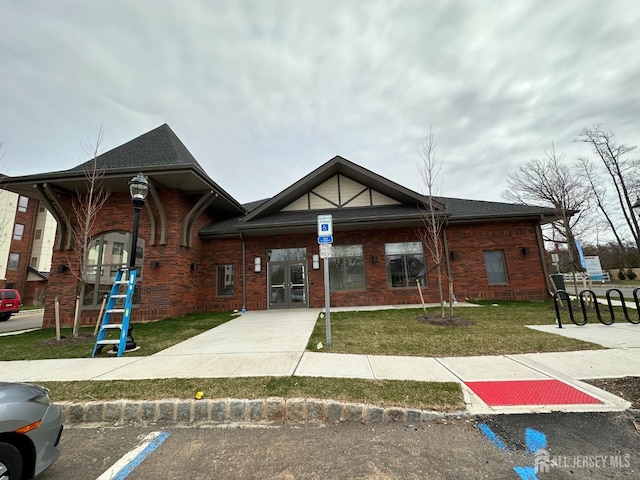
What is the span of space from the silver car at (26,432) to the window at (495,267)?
14095mm

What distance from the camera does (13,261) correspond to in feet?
90.8

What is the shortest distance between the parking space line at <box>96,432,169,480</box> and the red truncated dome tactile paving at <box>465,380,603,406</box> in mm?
3679

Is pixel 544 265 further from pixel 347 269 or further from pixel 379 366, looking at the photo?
pixel 379 366

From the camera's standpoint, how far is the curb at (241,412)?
301 centimetres

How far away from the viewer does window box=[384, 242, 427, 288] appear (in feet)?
40.8

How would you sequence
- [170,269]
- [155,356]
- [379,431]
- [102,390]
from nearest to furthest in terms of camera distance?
[379,431] < [102,390] < [155,356] < [170,269]

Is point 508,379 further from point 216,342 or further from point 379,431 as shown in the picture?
point 216,342

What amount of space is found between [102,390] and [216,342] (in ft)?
9.69

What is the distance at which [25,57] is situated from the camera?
8273 millimetres

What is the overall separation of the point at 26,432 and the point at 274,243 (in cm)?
1119

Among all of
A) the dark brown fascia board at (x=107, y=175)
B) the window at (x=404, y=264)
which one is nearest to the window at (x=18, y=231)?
the dark brown fascia board at (x=107, y=175)

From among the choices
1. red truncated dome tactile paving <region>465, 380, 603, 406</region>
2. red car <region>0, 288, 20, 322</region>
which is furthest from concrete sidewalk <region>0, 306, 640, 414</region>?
red car <region>0, 288, 20, 322</region>

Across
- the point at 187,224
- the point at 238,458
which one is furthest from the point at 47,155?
the point at 238,458

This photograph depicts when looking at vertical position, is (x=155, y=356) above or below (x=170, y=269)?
below
